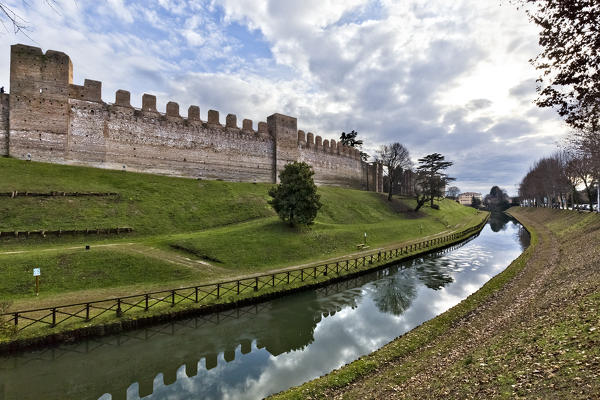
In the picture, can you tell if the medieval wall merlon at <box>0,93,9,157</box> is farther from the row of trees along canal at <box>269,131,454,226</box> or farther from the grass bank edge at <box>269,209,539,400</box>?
the grass bank edge at <box>269,209,539,400</box>

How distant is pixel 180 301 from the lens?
1334cm

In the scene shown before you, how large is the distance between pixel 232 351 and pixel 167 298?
5.13m

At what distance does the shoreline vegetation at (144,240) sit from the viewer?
13.7 m

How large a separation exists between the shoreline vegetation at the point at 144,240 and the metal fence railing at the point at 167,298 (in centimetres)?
48

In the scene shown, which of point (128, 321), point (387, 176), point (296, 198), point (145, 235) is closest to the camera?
point (128, 321)

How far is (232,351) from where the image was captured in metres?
10.5

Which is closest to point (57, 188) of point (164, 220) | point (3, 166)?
point (3, 166)

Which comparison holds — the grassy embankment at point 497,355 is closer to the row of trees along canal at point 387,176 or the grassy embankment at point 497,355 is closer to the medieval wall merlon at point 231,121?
the row of trees along canal at point 387,176

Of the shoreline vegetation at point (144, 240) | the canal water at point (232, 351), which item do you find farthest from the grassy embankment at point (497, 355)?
the shoreline vegetation at point (144, 240)

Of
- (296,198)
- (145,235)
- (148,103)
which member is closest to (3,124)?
(148,103)

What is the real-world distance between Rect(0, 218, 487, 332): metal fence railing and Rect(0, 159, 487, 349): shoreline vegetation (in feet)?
1.59

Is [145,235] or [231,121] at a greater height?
[231,121]

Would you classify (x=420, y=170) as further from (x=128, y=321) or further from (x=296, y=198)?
(x=128, y=321)

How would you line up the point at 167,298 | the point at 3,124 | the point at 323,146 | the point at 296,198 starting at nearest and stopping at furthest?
the point at 167,298 → the point at 296,198 → the point at 3,124 → the point at 323,146
